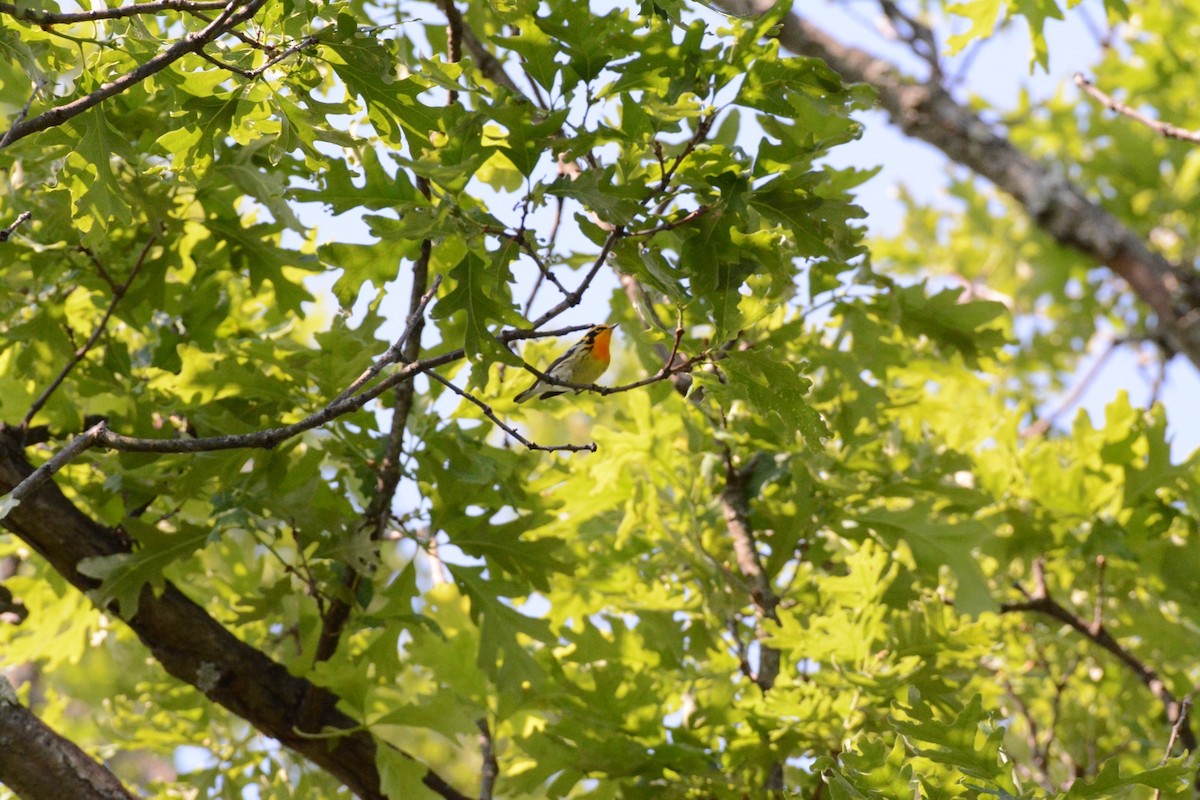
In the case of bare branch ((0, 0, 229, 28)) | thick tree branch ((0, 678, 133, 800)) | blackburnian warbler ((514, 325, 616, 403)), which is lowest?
thick tree branch ((0, 678, 133, 800))

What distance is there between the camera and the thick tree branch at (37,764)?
114 inches

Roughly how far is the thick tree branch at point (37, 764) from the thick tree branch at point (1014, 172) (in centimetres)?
450

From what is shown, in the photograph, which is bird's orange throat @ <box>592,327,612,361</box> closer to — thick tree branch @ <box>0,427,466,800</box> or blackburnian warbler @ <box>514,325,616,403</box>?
blackburnian warbler @ <box>514,325,616,403</box>

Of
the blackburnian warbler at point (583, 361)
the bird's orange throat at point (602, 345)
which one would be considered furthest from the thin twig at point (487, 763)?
the bird's orange throat at point (602, 345)

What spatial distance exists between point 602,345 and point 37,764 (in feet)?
6.55

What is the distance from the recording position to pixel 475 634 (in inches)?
144

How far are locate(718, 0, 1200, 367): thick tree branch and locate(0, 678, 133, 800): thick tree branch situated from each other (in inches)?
177

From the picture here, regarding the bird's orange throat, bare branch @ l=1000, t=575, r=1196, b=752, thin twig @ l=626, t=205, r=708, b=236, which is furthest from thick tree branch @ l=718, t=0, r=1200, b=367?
thin twig @ l=626, t=205, r=708, b=236

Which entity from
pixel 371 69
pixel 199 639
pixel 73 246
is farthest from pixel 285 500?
pixel 371 69

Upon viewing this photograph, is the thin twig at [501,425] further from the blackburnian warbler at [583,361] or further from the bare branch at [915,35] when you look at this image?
the bare branch at [915,35]

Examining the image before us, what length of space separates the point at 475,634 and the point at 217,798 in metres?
0.93

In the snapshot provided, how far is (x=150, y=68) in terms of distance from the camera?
6.98ft

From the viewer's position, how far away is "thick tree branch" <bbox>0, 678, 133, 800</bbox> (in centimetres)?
290

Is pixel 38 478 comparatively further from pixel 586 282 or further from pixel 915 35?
pixel 915 35
